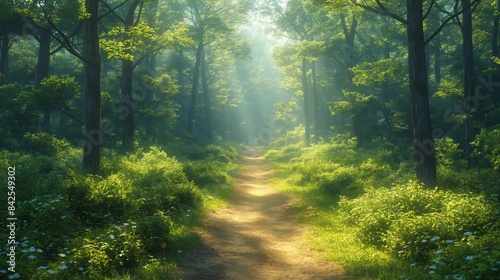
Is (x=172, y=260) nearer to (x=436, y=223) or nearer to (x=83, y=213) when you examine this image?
(x=83, y=213)

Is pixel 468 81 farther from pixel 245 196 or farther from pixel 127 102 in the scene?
pixel 127 102

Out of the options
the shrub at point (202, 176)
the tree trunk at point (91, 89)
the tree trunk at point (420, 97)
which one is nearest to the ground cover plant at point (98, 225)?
the tree trunk at point (91, 89)

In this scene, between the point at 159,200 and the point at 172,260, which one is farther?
the point at 159,200

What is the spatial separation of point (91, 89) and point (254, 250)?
302 inches

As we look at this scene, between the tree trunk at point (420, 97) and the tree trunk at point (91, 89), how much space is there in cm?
999

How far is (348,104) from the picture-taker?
24.0 m

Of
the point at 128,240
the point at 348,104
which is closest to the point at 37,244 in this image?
the point at 128,240

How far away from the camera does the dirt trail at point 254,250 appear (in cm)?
694

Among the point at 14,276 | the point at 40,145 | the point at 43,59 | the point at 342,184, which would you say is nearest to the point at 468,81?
the point at 342,184

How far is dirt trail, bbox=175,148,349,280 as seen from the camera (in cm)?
694

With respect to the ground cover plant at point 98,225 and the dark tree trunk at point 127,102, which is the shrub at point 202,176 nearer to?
the ground cover plant at point 98,225

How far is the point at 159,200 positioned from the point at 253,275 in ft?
13.8

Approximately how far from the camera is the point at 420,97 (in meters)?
10.7

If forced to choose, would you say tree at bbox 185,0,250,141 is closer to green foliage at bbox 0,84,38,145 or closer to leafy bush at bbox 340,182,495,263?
green foliage at bbox 0,84,38,145
